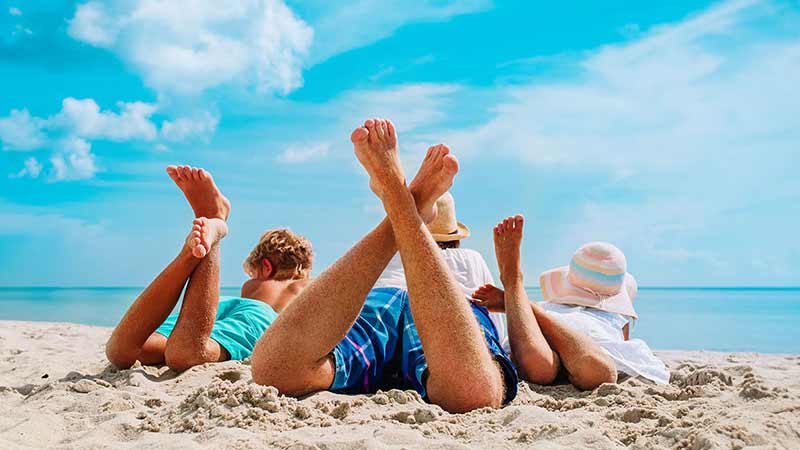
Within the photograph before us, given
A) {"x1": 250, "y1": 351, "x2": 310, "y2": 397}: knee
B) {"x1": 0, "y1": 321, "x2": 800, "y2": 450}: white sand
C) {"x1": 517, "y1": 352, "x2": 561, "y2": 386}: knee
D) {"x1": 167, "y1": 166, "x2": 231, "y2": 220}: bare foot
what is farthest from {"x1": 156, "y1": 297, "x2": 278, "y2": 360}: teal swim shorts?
{"x1": 517, "y1": 352, "x2": 561, "y2": 386}: knee

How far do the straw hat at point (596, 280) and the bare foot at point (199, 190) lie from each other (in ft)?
6.90

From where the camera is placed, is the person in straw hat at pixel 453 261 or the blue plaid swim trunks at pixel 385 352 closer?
the blue plaid swim trunks at pixel 385 352

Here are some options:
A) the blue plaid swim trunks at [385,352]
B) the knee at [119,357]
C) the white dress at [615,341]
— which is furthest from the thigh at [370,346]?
the knee at [119,357]

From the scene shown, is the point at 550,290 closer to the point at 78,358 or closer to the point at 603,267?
the point at 603,267

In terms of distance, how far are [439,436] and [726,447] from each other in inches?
35.2

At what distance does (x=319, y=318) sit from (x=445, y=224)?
57.3 inches

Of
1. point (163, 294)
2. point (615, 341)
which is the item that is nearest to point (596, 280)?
point (615, 341)

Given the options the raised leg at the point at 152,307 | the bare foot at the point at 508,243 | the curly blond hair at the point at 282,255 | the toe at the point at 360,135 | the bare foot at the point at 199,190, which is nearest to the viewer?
the toe at the point at 360,135

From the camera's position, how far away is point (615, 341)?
3748mm

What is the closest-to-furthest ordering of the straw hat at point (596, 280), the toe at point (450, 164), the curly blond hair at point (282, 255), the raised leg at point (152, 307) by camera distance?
the toe at point (450, 164)
the raised leg at point (152, 307)
the straw hat at point (596, 280)
the curly blond hair at point (282, 255)

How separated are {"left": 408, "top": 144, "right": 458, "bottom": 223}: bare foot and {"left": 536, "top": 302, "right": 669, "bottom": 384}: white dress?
3.99 feet

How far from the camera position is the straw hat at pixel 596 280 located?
3.97 metres

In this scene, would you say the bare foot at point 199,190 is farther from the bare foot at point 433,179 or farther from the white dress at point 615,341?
the white dress at point 615,341

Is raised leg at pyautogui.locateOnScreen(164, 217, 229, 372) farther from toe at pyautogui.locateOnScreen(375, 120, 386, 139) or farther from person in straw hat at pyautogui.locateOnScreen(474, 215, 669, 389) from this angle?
person in straw hat at pyautogui.locateOnScreen(474, 215, 669, 389)
